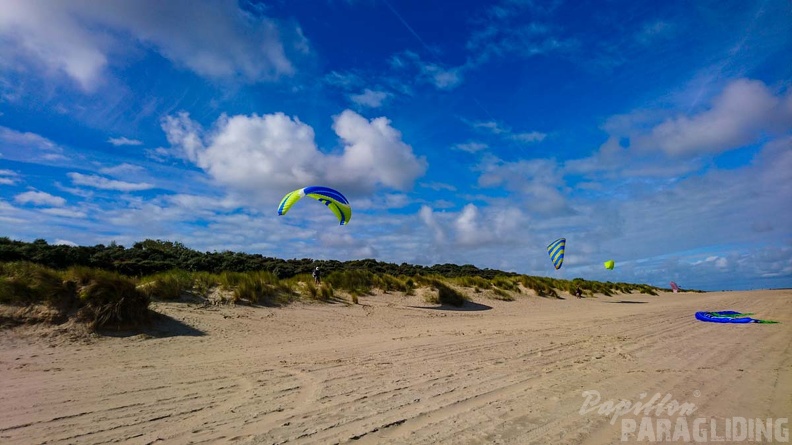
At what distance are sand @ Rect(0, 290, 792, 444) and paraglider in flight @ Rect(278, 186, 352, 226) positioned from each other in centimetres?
780

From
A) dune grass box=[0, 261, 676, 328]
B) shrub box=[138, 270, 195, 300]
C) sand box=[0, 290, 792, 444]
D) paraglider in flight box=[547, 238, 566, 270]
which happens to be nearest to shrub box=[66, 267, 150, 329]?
dune grass box=[0, 261, 676, 328]

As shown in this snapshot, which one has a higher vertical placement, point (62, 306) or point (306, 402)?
point (62, 306)

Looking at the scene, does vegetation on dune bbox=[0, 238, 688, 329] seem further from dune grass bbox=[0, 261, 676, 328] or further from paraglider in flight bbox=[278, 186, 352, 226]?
paraglider in flight bbox=[278, 186, 352, 226]

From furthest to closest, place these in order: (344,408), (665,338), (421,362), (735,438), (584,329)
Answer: (584,329) < (665,338) < (421,362) < (344,408) < (735,438)

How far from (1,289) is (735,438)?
34.6 feet

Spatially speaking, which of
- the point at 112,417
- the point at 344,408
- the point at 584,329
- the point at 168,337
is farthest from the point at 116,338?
the point at 584,329

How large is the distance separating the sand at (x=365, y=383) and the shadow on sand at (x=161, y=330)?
51 millimetres

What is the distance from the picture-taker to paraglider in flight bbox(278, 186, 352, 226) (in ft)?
54.2

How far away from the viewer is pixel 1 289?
7160 mm

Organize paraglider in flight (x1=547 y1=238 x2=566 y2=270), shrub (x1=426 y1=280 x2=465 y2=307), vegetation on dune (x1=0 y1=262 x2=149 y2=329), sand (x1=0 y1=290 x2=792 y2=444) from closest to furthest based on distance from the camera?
sand (x1=0 y1=290 x2=792 y2=444)
vegetation on dune (x1=0 y1=262 x2=149 y2=329)
shrub (x1=426 y1=280 x2=465 y2=307)
paraglider in flight (x1=547 y1=238 x2=566 y2=270)

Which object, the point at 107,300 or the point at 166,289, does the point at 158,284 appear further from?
the point at 107,300

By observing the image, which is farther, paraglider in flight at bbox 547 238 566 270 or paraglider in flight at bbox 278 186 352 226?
paraglider in flight at bbox 547 238 566 270

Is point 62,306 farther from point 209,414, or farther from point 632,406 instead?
point 632,406

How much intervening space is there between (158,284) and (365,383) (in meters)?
7.70
